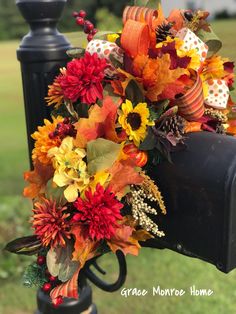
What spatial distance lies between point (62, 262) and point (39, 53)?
0.65 meters

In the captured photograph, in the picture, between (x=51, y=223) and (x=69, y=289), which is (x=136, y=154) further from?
(x=69, y=289)

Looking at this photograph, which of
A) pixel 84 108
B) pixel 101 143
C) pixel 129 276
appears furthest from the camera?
pixel 129 276

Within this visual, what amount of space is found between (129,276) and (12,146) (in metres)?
3.34

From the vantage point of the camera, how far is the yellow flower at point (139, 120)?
47.6 inches

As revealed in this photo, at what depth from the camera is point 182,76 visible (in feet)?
4.12

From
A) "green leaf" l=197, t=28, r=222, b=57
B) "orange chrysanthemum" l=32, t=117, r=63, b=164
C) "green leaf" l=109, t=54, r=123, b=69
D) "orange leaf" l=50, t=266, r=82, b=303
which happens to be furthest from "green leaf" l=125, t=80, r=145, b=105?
"orange leaf" l=50, t=266, r=82, b=303

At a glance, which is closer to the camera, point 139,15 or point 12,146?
point 139,15

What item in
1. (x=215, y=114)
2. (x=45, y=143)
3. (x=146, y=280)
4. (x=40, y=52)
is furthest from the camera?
(x=146, y=280)

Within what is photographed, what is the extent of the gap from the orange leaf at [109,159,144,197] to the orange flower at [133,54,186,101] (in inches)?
7.4

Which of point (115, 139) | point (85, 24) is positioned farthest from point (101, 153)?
point (85, 24)

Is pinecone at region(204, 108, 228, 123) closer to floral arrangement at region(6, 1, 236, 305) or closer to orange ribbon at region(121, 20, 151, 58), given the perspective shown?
floral arrangement at region(6, 1, 236, 305)

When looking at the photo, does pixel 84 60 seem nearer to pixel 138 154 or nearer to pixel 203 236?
pixel 138 154

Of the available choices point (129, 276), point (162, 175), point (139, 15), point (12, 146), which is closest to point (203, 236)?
point (162, 175)

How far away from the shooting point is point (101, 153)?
1.19 metres
